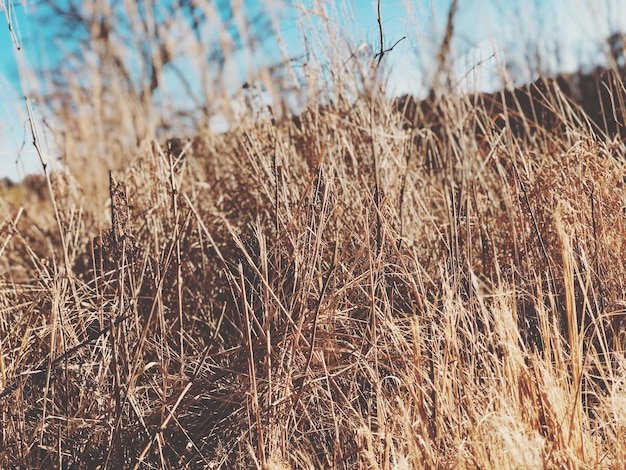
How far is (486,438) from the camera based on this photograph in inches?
34.4

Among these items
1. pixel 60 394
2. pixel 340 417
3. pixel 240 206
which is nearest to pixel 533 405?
pixel 340 417

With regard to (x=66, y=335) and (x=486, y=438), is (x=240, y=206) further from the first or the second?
(x=486, y=438)

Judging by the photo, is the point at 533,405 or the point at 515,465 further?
the point at 533,405

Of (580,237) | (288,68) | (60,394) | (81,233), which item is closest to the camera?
(60,394)

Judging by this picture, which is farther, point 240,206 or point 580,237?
point 240,206

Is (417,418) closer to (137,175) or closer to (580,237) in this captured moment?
(580,237)

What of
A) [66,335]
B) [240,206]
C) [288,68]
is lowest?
[66,335]

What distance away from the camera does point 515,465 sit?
0.83m

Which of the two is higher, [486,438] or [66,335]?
[66,335]

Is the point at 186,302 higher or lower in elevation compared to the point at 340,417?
higher

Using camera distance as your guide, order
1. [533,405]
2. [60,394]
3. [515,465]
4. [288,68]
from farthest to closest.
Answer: [288,68] → [60,394] → [533,405] → [515,465]

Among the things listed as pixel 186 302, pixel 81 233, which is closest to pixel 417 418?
pixel 186 302

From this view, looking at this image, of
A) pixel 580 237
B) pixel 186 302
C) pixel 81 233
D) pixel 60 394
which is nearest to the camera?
pixel 60 394

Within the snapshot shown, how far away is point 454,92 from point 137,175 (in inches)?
51.4
